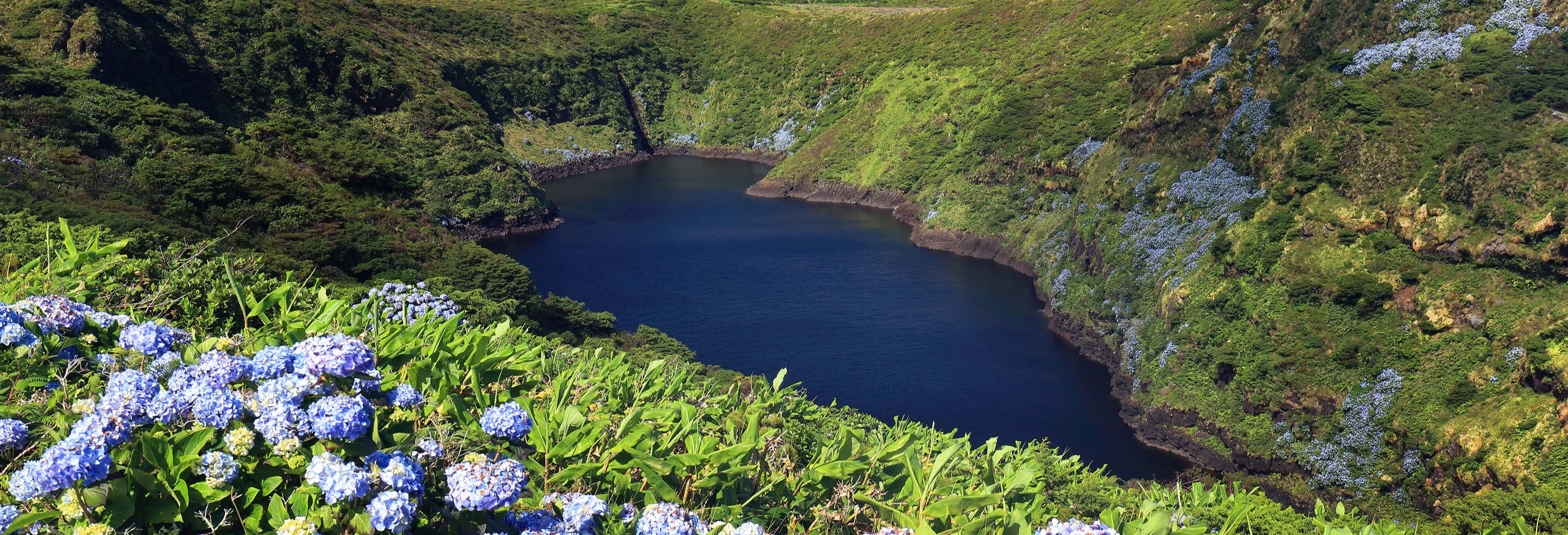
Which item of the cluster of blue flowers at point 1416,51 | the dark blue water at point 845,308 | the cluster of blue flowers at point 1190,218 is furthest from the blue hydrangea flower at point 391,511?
the cluster of blue flowers at point 1416,51

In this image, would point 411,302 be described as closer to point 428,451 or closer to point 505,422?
point 505,422

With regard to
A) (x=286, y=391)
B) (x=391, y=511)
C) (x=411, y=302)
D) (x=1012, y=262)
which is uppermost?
(x=286, y=391)

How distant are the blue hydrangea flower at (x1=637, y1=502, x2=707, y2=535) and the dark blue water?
2785 cm

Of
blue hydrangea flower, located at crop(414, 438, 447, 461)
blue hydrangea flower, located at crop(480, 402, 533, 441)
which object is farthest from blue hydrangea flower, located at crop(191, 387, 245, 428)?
blue hydrangea flower, located at crop(480, 402, 533, 441)

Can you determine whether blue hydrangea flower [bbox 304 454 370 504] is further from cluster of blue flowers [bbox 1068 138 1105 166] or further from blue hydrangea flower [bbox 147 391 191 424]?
cluster of blue flowers [bbox 1068 138 1105 166]

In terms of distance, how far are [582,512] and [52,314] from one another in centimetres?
407

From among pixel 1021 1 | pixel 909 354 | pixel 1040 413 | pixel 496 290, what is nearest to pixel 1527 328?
pixel 1040 413

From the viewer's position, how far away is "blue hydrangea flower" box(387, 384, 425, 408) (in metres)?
6.79

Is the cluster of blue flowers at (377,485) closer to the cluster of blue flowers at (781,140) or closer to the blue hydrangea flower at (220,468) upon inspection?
the blue hydrangea flower at (220,468)

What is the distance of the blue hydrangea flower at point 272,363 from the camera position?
605 centimetres

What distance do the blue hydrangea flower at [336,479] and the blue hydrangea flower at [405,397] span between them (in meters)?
1.32

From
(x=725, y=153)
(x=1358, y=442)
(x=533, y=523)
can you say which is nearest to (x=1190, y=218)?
(x=1358, y=442)

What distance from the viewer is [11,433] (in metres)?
5.70

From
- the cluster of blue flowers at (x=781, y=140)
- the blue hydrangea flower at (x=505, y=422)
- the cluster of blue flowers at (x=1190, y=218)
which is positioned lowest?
the cluster of blue flowers at (x=781, y=140)
